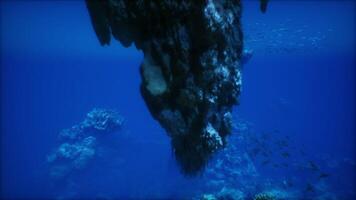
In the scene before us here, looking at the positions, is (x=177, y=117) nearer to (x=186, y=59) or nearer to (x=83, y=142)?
(x=186, y=59)

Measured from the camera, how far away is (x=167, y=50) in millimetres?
5590

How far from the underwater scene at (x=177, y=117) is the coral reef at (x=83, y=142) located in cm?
9

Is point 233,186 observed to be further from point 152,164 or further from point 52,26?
point 52,26

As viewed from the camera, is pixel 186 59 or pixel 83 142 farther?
pixel 83 142

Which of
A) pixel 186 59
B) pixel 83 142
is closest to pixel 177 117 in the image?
pixel 186 59

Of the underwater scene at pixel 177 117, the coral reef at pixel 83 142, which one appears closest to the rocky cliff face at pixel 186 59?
the underwater scene at pixel 177 117

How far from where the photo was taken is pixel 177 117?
241 inches

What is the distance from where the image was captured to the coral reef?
925 inches

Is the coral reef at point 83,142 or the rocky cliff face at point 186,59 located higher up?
the rocky cliff face at point 186,59

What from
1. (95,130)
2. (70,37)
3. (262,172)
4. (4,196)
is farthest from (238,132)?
(70,37)

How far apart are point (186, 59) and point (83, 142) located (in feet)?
68.3

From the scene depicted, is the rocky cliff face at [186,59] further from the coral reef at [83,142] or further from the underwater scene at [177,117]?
the coral reef at [83,142]

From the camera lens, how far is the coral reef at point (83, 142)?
2350 cm

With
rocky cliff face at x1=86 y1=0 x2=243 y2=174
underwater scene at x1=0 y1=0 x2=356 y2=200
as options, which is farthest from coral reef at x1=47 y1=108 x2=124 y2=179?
rocky cliff face at x1=86 y1=0 x2=243 y2=174
